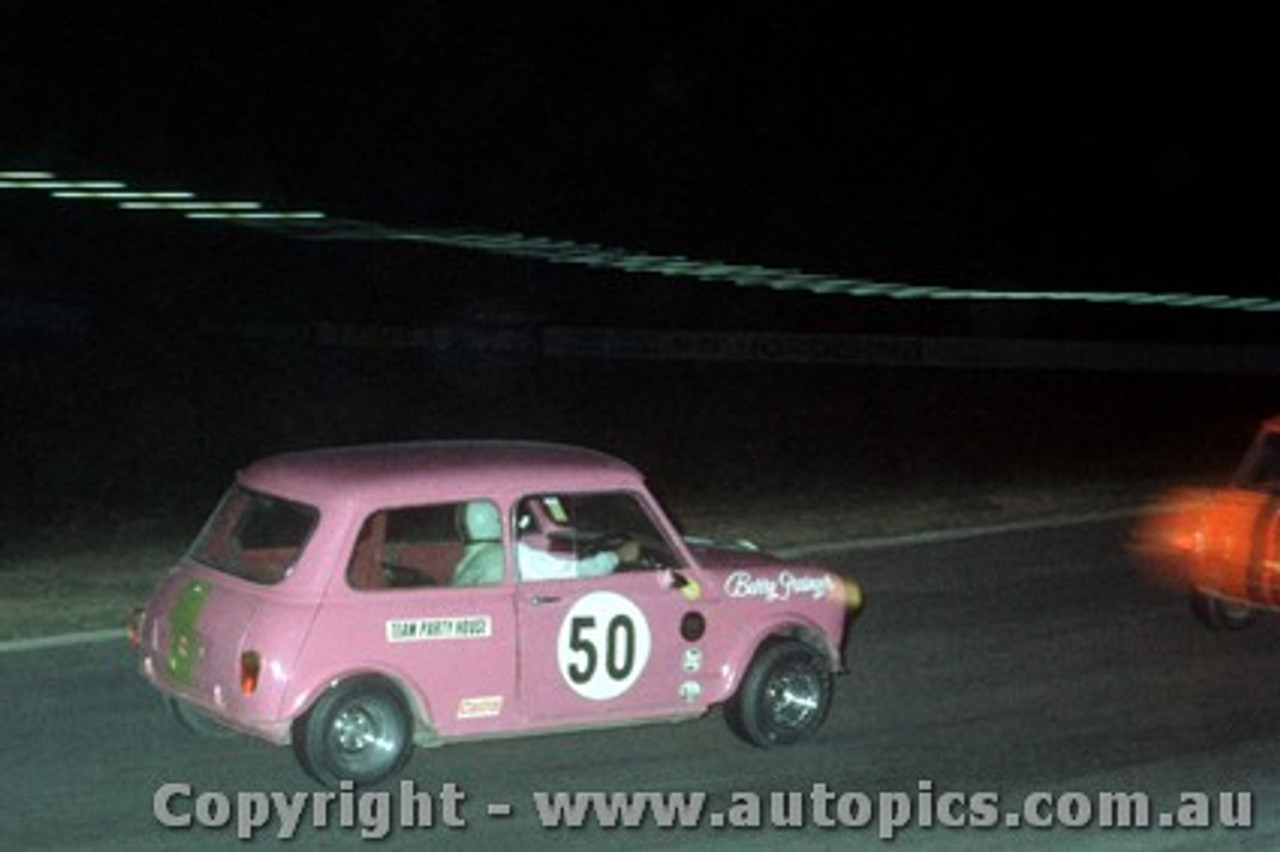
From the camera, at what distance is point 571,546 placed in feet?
31.5

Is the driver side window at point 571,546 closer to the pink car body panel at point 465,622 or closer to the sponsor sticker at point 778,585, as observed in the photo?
the pink car body panel at point 465,622

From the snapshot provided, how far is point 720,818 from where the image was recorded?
8.32m

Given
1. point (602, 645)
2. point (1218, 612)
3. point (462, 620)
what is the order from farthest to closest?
point (1218, 612), point (602, 645), point (462, 620)

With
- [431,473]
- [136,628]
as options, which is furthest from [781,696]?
[136,628]

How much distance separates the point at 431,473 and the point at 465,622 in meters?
0.69

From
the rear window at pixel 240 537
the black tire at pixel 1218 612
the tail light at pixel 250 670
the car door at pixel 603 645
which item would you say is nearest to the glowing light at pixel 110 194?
the black tire at pixel 1218 612

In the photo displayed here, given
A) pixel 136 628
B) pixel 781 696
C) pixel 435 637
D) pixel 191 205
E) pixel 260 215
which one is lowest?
pixel 260 215

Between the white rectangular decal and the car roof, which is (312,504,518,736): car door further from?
the car roof

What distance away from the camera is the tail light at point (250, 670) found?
8289 mm

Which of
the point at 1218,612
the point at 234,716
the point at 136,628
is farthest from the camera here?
the point at 1218,612

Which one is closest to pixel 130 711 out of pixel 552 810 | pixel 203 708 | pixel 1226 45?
pixel 203 708

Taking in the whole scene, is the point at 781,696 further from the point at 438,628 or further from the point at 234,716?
the point at 234,716

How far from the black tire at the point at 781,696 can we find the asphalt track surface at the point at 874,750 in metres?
0.10

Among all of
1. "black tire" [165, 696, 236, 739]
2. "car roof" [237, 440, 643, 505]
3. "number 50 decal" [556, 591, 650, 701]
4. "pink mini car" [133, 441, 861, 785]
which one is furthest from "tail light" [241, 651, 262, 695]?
"number 50 decal" [556, 591, 650, 701]
